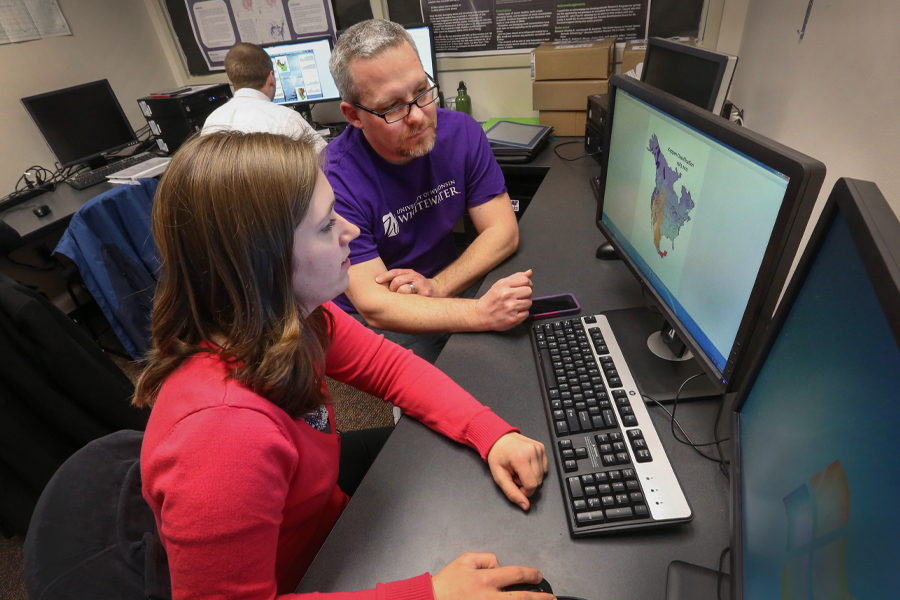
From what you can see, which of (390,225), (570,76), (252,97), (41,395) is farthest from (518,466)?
(252,97)

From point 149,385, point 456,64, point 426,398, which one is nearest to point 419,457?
point 426,398

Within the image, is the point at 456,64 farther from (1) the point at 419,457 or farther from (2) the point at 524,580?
(2) the point at 524,580

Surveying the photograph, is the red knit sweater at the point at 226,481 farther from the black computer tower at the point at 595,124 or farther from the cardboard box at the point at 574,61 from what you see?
the cardboard box at the point at 574,61

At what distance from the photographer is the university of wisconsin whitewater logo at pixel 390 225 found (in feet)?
4.38

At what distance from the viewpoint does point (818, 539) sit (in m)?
0.30

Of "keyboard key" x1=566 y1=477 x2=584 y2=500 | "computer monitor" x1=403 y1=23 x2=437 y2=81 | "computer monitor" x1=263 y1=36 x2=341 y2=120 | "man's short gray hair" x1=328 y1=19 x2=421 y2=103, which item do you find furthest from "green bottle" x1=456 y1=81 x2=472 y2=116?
"keyboard key" x1=566 y1=477 x2=584 y2=500

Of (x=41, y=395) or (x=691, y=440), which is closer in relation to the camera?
(x=691, y=440)

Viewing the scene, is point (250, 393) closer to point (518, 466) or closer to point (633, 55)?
point (518, 466)

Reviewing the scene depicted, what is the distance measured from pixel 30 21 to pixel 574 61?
271 cm

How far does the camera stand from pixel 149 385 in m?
0.64

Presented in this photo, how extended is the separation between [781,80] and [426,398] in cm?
143

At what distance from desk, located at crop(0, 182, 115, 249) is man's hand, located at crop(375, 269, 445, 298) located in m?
1.63

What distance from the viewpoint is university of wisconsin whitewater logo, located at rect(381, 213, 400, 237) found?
4.38ft

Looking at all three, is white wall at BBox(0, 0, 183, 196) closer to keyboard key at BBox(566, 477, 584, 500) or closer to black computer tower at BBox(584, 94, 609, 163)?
black computer tower at BBox(584, 94, 609, 163)
